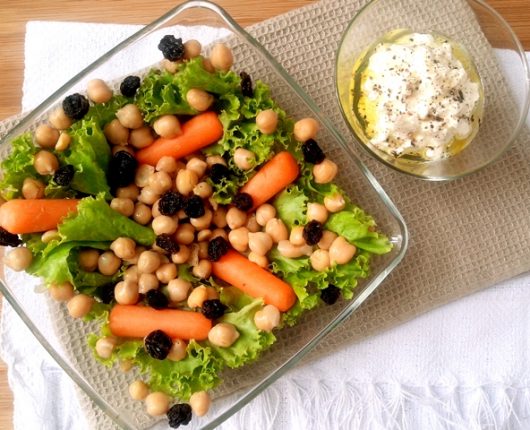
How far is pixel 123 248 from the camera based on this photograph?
133cm

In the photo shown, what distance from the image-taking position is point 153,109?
1360mm

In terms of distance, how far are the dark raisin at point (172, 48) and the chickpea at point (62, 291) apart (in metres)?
0.46

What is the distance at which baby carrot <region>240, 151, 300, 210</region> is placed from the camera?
1.34 metres

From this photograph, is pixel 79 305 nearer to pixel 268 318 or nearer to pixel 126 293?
pixel 126 293

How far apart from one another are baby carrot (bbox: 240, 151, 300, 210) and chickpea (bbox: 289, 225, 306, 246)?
0.08 metres

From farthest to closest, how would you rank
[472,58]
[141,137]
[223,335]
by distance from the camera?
[472,58] < [141,137] < [223,335]

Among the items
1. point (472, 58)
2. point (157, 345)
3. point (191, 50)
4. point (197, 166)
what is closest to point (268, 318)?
point (157, 345)

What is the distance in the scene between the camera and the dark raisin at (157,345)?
1283mm

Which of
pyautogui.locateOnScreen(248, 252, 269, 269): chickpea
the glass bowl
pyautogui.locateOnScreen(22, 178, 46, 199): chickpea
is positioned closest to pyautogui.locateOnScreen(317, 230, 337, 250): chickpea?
pyautogui.locateOnScreen(248, 252, 269, 269): chickpea

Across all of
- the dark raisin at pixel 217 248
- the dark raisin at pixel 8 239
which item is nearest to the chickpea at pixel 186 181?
the dark raisin at pixel 217 248

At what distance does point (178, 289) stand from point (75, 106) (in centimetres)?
39

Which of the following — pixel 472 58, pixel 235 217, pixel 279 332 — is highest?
pixel 235 217

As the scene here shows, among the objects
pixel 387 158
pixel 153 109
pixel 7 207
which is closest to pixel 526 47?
pixel 387 158

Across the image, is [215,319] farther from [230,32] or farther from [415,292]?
[230,32]
